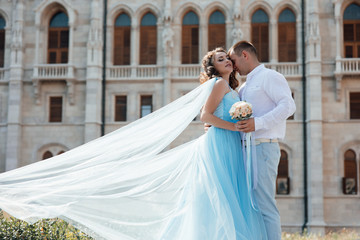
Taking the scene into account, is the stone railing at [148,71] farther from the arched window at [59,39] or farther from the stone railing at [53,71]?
the arched window at [59,39]

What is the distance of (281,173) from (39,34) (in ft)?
47.6

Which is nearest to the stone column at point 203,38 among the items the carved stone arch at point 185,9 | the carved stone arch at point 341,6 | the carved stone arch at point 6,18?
the carved stone arch at point 185,9

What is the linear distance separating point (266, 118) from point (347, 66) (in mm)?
21130

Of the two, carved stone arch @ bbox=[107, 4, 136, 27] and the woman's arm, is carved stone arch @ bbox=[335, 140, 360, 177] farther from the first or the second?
the woman's arm

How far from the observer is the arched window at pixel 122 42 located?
92.3ft

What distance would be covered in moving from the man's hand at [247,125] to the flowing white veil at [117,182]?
0.85 meters

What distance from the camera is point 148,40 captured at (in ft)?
91.6

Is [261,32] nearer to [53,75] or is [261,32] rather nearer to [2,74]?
[53,75]

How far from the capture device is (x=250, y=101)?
684 centimetres

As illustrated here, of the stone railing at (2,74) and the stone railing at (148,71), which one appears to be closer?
the stone railing at (148,71)

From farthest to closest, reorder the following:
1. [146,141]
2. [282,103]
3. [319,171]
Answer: [319,171] < [146,141] < [282,103]

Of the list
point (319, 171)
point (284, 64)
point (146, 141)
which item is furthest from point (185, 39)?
point (146, 141)

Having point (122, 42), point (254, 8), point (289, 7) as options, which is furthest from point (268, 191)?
point (122, 42)

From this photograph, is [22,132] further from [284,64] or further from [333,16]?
[333,16]
